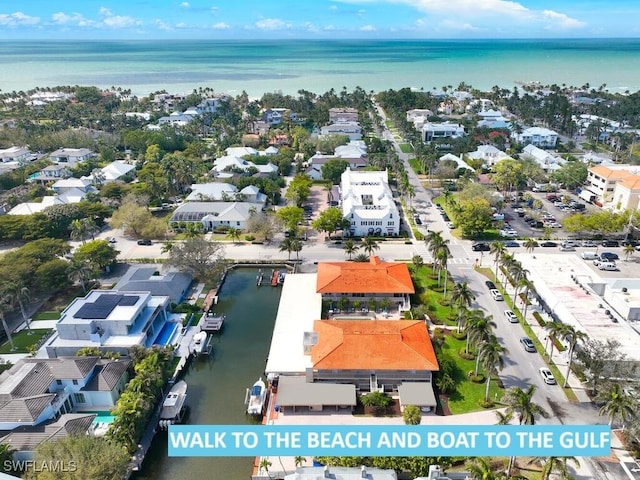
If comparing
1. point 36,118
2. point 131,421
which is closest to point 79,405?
point 131,421

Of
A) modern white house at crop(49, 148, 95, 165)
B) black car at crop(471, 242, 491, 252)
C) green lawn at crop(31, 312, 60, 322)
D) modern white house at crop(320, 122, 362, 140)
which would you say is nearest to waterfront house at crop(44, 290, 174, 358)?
green lawn at crop(31, 312, 60, 322)

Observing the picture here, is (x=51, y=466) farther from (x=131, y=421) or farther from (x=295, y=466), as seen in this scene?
(x=295, y=466)

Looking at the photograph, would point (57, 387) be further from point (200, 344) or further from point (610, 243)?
point (610, 243)

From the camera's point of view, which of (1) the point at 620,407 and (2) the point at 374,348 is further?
(2) the point at 374,348

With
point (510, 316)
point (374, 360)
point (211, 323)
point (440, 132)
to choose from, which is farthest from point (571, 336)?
point (440, 132)

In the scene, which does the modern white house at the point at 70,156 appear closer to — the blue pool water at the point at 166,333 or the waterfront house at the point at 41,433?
the blue pool water at the point at 166,333

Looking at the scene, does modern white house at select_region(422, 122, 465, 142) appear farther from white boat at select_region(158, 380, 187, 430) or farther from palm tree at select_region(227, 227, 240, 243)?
white boat at select_region(158, 380, 187, 430)
